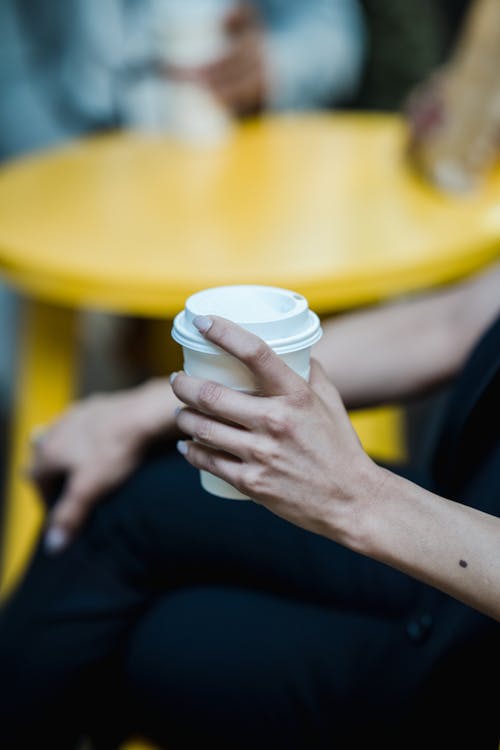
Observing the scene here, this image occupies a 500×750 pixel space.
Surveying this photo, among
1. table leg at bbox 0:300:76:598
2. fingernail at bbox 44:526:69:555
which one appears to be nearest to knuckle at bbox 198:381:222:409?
fingernail at bbox 44:526:69:555

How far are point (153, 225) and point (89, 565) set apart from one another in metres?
0.52

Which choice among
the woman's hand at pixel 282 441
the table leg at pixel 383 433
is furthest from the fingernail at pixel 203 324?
the table leg at pixel 383 433

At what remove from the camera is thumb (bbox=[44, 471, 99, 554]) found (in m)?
0.71

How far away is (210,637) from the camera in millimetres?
640

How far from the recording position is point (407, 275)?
0.94 metres

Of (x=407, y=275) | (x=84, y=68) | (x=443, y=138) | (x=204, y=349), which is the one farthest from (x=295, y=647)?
(x=84, y=68)

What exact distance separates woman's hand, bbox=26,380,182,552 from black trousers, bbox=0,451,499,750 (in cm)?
2

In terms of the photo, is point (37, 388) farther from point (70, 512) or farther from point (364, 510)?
point (364, 510)

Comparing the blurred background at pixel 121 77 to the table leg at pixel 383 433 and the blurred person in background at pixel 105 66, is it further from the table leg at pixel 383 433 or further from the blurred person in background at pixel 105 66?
the table leg at pixel 383 433

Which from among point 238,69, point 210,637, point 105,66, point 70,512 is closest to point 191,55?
point 238,69

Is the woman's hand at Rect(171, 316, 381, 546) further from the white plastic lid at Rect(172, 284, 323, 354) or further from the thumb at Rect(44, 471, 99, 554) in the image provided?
the thumb at Rect(44, 471, 99, 554)

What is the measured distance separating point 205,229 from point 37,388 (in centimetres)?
40

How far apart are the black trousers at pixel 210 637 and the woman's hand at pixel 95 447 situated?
2 centimetres

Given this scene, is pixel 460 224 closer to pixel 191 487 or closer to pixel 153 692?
pixel 191 487
